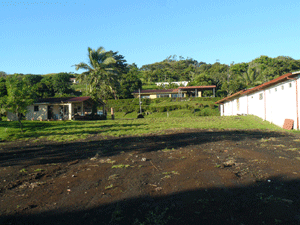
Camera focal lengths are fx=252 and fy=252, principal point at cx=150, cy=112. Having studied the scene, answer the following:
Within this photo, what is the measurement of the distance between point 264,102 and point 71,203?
23.1 m


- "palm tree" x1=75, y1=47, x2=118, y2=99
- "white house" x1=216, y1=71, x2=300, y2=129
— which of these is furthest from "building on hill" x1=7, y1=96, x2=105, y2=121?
"white house" x1=216, y1=71, x2=300, y2=129

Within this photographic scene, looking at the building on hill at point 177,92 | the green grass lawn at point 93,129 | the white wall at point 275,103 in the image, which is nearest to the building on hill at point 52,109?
the green grass lawn at point 93,129

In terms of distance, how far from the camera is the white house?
17.2 meters

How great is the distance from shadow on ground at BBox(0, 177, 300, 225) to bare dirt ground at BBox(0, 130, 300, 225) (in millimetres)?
13

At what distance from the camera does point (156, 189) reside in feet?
17.1

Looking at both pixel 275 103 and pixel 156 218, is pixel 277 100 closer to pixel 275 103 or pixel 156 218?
pixel 275 103

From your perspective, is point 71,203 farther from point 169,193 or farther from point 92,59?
point 92,59

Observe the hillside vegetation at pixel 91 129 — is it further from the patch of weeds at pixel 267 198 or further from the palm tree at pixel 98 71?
the palm tree at pixel 98 71

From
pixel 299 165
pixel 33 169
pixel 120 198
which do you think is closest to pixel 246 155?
pixel 299 165

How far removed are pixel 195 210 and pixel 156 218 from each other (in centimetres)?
68

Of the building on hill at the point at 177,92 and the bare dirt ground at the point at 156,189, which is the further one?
the building on hill at the point at 177,92

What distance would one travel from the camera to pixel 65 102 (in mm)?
35125

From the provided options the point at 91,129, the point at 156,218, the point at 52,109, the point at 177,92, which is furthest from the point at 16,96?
the point at 177,92

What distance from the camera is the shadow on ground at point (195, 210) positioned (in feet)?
12.4
